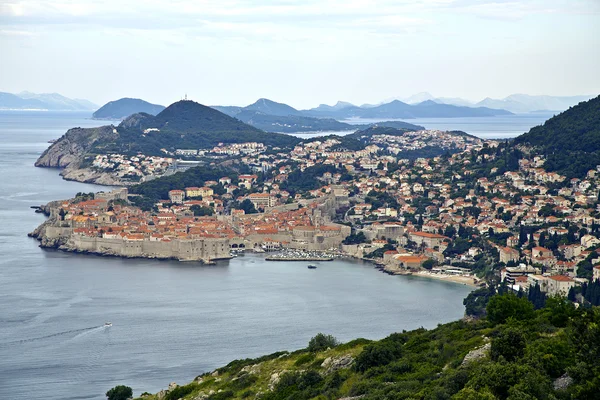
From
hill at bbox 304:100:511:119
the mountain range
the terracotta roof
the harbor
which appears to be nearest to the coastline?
the terracotta roof

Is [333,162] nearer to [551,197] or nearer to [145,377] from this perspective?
[551,197]

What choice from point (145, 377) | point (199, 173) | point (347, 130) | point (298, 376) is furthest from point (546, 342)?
point (347, 130)

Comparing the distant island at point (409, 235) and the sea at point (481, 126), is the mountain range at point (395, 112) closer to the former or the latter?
the sea at point (481, 126)

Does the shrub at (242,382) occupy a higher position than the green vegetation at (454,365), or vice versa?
the green vegetation at (454,365)

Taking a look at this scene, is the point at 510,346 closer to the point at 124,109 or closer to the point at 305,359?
the point at 305,359

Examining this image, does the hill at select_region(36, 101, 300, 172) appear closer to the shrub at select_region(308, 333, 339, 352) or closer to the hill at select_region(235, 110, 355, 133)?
the hill at select_region(235, 110, 355, 133)

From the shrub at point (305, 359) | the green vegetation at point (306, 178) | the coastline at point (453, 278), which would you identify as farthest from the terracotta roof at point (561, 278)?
the green vegetation at point (306, 178)
